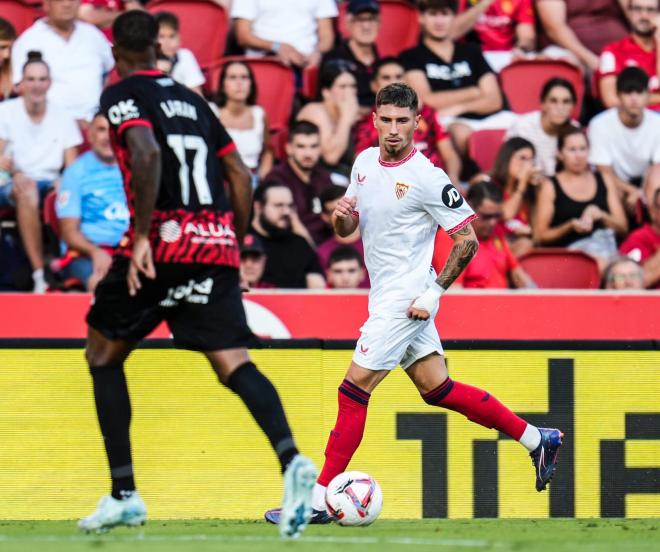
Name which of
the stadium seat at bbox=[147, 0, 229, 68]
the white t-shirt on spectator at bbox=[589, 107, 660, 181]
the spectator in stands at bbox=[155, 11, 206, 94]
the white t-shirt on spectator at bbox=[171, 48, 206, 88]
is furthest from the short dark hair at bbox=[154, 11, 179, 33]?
the white t-shirt on spectator at bbox=[589, 107, 660, 181]

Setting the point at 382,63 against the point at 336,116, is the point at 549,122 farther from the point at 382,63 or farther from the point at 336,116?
the point at 336,116

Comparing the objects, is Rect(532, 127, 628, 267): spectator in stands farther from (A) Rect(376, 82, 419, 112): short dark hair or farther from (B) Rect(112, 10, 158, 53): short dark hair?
(B) Rect(112, 10, 158, 53): short dark hair

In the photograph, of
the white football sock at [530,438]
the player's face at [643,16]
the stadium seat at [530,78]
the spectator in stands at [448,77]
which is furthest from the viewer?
the stadium seat at [530,78]

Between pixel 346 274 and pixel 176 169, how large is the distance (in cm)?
359

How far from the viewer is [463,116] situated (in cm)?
1115

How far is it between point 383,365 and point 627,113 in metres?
5.18

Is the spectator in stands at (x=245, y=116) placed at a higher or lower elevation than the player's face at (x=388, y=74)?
lower

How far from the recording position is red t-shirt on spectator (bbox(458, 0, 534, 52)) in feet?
38.9

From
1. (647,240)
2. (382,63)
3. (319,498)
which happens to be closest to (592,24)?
(382,63)

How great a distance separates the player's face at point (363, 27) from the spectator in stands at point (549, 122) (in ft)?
4.53

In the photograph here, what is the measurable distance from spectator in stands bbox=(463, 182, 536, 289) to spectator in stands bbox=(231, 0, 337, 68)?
8.31ft

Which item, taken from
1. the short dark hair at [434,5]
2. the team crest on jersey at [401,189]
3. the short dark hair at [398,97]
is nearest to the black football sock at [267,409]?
the team crest on jersey at [401,189]

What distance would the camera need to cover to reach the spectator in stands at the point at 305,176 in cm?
1002

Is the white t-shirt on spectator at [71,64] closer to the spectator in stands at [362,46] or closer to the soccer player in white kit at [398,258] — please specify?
the spectator in stands at [362,46]
